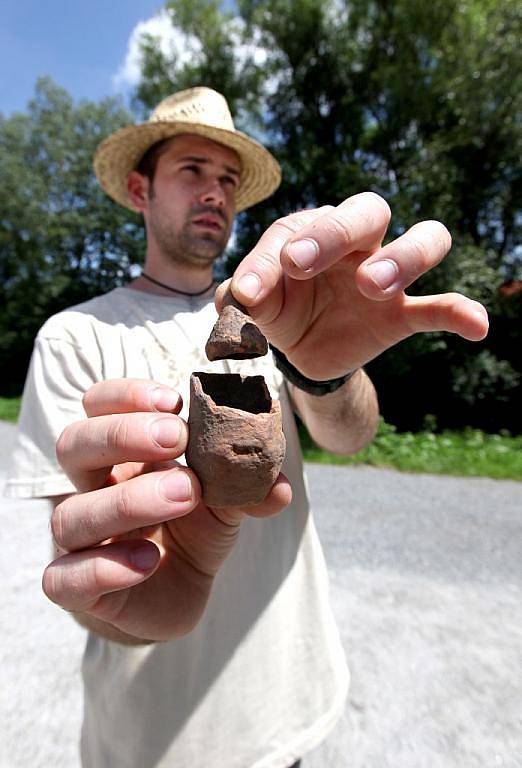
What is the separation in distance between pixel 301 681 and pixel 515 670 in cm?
216

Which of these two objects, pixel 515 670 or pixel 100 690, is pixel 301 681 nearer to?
pixel 100 690

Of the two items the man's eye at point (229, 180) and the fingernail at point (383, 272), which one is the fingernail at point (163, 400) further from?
the man's eye at point (229, 180)

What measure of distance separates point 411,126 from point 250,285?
13.7 meters

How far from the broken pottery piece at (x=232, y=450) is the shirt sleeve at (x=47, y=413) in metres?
0.74

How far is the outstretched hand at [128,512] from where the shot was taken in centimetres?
132

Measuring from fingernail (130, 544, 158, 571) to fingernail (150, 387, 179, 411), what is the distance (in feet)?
1.17

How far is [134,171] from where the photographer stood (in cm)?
302

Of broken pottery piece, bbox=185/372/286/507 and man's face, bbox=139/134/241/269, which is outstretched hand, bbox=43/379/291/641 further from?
man's face, bbox=139/134/241/269

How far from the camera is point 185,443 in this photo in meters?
1.43

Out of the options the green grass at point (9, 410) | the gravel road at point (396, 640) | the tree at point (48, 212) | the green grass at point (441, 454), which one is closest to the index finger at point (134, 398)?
the gravel road at point (396, 640)

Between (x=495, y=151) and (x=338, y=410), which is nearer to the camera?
(x=338, y=410)

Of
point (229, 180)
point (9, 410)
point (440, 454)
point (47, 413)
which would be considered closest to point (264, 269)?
point (47, 413)

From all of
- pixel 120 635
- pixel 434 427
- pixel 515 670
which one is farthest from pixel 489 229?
pixel 120 635

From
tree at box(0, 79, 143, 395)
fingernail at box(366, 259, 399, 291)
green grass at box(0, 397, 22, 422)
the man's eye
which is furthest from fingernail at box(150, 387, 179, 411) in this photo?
tree at box(0, 79, 143, 395)
